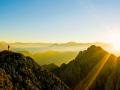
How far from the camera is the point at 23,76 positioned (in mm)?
28547

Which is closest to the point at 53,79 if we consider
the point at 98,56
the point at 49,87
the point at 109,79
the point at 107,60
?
the point at 49,87

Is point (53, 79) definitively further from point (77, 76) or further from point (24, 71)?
point (77, 76)

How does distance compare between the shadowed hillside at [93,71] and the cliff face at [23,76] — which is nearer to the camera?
the cliff face at [23,76]

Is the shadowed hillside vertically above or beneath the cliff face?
beneath

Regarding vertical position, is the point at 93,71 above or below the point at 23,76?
below

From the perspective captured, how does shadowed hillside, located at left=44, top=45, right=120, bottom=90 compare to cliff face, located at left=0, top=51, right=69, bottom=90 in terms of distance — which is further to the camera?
shadowed hillside, located at left=44, top=45, right=120, bottom=90

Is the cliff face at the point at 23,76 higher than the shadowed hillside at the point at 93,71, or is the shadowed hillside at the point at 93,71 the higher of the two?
the cliff face at the point at 23,76

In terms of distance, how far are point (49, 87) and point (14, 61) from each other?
4753 mm

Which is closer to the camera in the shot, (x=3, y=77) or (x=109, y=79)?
(x=3, y=77)

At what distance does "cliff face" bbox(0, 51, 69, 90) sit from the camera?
1058 inches

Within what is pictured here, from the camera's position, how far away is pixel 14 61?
30156mm

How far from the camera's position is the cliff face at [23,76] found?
88.2ft

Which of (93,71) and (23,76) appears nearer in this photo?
(23,76)

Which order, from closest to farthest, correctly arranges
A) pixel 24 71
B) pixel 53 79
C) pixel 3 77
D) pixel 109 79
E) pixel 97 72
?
pixel 3 77
pixel 24 71
pixel 53 79
pixel 109 79
pixel 97 72
